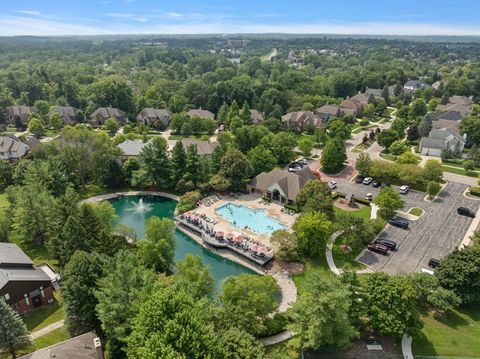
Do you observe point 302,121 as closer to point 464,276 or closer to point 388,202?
point 388,202

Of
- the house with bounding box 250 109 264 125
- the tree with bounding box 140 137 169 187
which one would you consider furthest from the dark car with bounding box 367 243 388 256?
the house with bounding box 250 109 264 125

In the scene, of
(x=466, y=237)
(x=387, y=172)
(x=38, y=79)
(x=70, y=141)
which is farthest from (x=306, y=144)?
(x=38, y=79)

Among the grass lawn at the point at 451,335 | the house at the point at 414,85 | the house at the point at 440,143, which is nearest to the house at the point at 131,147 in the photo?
the grass lawn at the point at 451,335

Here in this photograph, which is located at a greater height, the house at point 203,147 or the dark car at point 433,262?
the house at point 203,147

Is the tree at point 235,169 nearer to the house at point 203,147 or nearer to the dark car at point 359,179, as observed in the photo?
the house at point 203,147

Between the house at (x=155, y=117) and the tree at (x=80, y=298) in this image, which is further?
the house at (x=155, y=117)

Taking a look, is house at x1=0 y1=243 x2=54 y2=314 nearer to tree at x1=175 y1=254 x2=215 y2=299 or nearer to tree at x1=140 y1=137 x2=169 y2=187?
tree at x1=175 y1=254 x2=215 y2=299

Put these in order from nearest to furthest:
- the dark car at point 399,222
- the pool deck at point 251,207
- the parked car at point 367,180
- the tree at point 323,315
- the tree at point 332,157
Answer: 1. the tree at point 323,315
2. the pool deck at point 251,207
3. the dark car at point 399,222
4. the parked car at point 367,180
5. the tree at point 332,157
